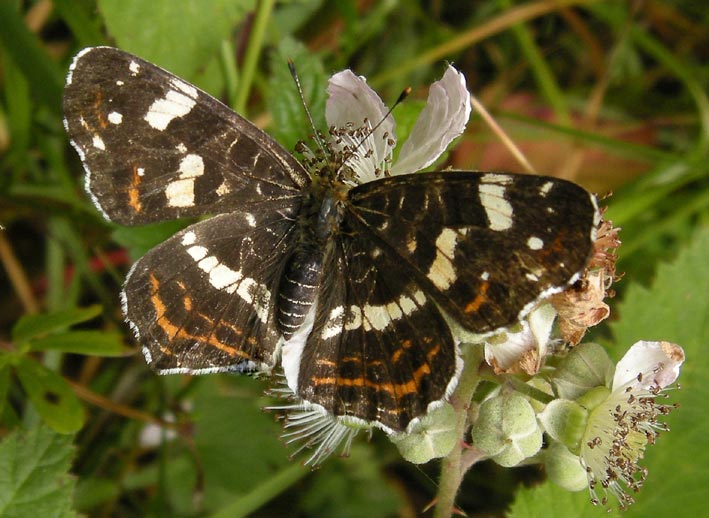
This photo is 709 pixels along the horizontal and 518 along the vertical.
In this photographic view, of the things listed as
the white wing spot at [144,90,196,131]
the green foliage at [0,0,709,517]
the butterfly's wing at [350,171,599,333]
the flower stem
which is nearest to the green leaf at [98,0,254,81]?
the green foliage at [0,0,709,517]

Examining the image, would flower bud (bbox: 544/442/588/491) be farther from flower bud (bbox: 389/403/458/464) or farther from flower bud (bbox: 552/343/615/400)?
flower bud (bbox: 389/403/458/464)

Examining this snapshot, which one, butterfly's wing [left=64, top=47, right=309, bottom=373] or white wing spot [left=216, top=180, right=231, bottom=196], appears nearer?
butterfly's wing [left=64, top=47, right=309, bottom=373]

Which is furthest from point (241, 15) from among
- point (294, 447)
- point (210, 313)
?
point (294, 447)

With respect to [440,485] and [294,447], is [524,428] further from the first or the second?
[294,447]

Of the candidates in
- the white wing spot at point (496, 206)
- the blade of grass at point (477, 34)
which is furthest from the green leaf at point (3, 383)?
the blade of grass at point (477, 34)

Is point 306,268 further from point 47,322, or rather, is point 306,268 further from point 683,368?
point 683,368

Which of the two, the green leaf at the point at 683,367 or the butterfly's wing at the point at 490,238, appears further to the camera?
the green leaf at the point at 683,367

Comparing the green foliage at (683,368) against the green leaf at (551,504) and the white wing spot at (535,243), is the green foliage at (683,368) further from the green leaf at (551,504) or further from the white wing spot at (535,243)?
the white wing spot at (535,243)
